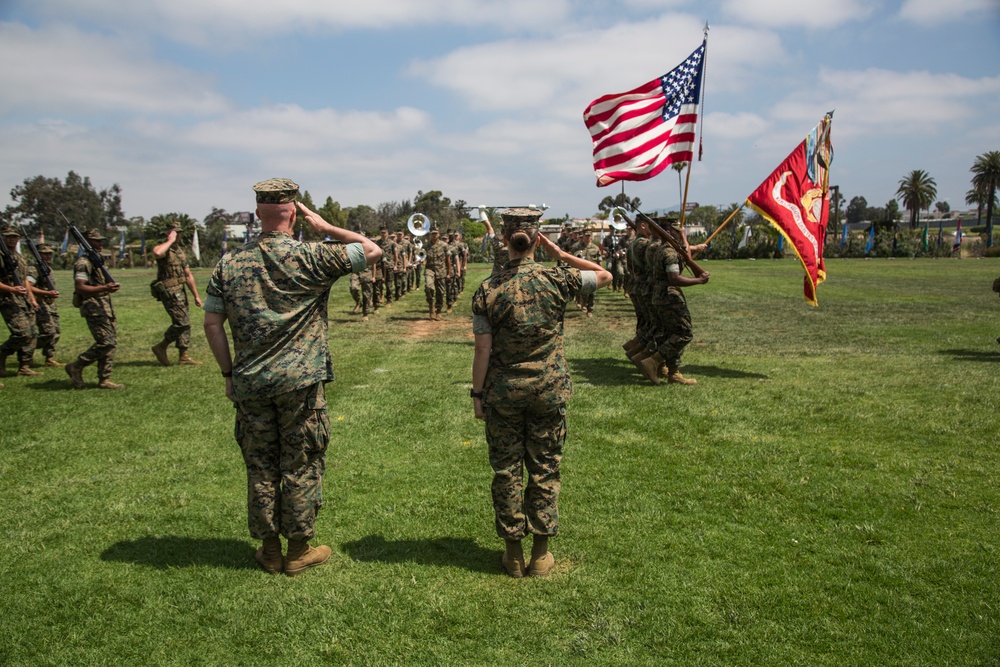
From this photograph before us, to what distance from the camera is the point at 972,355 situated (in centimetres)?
1104

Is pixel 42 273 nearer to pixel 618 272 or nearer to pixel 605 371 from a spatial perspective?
pixel 605 371

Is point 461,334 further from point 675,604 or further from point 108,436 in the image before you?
point 675,604

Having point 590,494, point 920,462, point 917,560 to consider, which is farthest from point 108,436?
point 920,462

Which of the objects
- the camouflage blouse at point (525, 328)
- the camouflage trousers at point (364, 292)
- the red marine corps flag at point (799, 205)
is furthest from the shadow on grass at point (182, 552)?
the camouflage trousers at point (364, 292)

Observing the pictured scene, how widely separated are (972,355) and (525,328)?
33.2ft

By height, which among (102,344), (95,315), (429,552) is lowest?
(429,552)

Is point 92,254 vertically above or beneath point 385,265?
above

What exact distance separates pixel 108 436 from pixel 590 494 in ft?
16.7

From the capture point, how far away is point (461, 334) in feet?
48.8

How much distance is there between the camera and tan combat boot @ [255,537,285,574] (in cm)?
439

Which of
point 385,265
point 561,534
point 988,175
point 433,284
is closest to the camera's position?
point 561,534

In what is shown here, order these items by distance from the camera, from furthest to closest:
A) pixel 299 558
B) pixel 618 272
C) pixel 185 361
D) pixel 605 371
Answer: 1. pixel 618 272
2. pixel 185 361
3. pixel 605 371
4. pixel 299 558

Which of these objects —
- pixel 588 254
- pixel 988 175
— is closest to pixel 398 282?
pixel 588 254

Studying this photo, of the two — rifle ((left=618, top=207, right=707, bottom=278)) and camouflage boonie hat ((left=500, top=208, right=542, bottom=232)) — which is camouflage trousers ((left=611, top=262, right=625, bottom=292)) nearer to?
rifle ((left=618, top=207, right=707, bottom=278))
